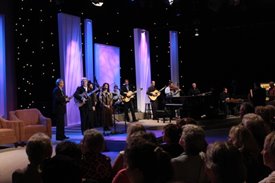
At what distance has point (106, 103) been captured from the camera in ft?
36.3

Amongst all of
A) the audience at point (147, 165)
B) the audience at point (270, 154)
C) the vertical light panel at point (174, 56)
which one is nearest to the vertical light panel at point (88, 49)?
the vertical light panel at point (174, 56)

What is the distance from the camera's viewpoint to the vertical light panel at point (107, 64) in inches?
562

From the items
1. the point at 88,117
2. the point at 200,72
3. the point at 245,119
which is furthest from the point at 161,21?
the point at 245,119

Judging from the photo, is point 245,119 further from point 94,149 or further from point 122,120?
point 122,120

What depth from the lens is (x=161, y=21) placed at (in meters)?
17.3

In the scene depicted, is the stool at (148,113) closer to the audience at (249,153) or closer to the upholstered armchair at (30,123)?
the upholstered armchair at (30,123)

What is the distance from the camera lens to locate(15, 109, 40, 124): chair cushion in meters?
9.84

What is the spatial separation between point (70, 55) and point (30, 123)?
3372 mm

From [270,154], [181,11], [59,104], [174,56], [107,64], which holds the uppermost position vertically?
[181,11]

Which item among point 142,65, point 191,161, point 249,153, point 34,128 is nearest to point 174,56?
point 142,65

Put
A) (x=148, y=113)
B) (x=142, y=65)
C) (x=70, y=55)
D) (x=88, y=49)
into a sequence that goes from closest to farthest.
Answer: (x=70, y=55) < (x=88, y=49) < (x=148, y=113) < (x=142, y=65)

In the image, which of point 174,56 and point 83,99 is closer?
point 83,99

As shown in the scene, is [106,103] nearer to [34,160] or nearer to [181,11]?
[181,11]

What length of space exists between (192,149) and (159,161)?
108cm
